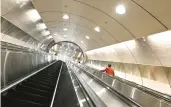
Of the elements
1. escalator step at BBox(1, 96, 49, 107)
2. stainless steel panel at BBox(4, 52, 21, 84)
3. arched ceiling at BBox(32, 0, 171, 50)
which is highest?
arched ceiling at BBox(32, 0, 171, 50)

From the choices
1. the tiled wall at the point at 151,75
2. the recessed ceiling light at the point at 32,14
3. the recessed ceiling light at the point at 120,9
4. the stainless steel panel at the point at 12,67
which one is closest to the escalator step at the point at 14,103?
the stainless steel panel at the point at 12,67

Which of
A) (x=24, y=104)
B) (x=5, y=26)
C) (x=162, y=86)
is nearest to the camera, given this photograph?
(x=24, y=104)

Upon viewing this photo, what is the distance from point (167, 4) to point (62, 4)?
5.98 meters

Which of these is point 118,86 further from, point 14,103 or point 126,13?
point 14,103

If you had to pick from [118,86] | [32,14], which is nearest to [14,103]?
[118,86]

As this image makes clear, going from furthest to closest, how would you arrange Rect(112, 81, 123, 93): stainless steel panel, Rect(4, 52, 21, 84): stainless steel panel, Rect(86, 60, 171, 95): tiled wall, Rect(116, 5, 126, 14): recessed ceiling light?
1. Rect(86, 60, 171, 95): tiled wall
2. Rect(116, 5, 126, 14): recessed ceiling light
3. Rect(112, 81, 123, 93): stainless steel panel
4. Rect(4, 52, 21, 84): stainless steel panel

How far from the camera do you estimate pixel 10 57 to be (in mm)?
4992

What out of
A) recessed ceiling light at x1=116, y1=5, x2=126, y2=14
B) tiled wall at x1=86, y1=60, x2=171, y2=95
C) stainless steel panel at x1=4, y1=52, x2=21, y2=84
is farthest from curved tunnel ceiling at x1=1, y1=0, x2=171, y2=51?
stainless steel panel at x1=4, y1=52, x2=21, y2=84

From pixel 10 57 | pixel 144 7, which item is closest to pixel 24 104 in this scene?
pixel 10 57

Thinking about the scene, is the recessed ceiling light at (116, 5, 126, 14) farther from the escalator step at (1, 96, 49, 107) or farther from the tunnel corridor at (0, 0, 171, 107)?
the escalator step at (1, 96, 49, 107)

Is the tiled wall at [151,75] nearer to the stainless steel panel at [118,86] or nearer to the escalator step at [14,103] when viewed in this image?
the stainless steel panel at [118,86]

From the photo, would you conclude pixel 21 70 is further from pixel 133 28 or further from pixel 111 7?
pixel 133 28

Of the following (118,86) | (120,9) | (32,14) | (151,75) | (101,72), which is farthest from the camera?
(32,14)

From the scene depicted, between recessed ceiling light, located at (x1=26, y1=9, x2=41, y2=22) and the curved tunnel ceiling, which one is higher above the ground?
recessed ceiling light, located at (x1=26, y1=9, x2=41, y2=22)
